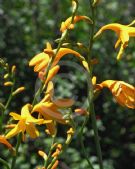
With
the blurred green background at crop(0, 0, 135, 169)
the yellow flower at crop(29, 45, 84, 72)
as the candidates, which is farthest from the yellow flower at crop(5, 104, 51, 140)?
the blurred green background at crop(0, 0, 135, 169)

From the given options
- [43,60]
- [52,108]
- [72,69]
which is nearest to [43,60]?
[43,60]

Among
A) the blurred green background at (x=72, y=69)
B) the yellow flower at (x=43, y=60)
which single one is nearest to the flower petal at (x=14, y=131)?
the yellow flower at (x=43, y=60)

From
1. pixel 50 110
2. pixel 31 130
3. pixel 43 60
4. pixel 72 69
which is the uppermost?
pixel 43 60

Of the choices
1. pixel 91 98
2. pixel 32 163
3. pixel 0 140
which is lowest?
pixel 32 163

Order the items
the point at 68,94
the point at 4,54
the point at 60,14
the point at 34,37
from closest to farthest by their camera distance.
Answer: the point at 68,94
the point at 4,54
the point at 34,37
the point at 60,14

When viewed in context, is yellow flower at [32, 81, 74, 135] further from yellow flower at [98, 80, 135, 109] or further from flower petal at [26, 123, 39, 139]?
yellow flower at [98, 80, 135, 109]

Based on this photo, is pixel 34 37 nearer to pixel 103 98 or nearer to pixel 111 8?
pixel 103 98

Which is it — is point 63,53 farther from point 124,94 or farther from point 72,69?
point 72,69

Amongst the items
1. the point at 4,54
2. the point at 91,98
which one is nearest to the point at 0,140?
the point at 91,98

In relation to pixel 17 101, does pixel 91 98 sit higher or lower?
higher
